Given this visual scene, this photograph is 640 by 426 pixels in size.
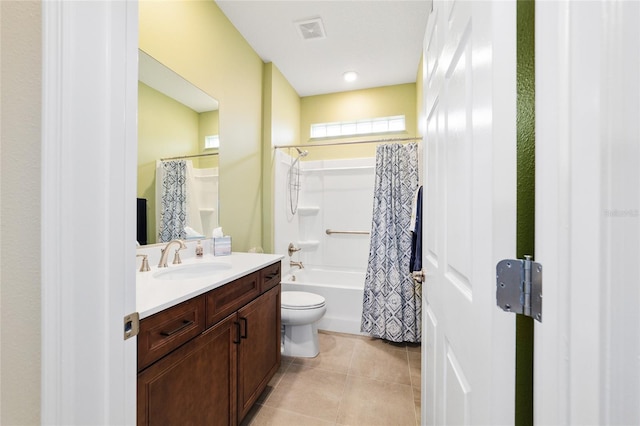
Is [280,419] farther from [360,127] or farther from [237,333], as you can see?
[360,127]

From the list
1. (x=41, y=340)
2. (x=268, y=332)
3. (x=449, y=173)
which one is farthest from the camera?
(x=268, y=332)

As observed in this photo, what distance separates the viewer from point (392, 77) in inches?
115

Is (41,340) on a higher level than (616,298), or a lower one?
lower

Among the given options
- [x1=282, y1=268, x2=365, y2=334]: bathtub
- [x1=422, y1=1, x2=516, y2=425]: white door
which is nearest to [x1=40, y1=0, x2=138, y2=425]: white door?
[x1=422, y1=1, x2=516, y2=425]: white door

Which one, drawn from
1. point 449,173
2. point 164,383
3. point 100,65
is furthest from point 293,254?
point 100,65

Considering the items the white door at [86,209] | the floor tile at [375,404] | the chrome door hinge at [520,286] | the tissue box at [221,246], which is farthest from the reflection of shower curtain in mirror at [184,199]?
the chrome door hinge at [520,286]

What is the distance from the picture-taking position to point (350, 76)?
9.52 feet

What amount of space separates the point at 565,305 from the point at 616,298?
55mm

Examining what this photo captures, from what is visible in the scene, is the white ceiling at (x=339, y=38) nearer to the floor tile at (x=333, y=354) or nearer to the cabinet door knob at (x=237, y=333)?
the cabinet door knob at (x=237, y=333)

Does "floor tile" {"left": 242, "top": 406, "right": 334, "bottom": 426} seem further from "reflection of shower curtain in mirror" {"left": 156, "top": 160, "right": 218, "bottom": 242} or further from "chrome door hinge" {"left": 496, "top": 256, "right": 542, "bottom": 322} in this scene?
"chrome door hinge" {"left": 496, "top": 256, "right": 542, "bottom": 322}

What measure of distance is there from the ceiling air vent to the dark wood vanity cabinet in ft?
6.34

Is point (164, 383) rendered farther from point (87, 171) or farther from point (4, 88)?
point (4, 88)

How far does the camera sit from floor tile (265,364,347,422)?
158 centimetres

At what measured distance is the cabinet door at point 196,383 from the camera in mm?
854
